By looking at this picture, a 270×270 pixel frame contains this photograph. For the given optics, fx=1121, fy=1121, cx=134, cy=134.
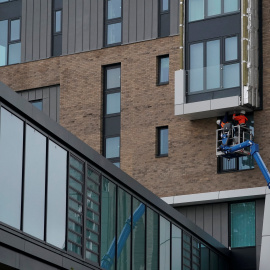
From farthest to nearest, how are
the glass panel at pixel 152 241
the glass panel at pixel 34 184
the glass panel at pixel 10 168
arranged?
the glass panel at pixel 152 241 < the glass panel at pixel 34 184 < the glass panel at pixel 10 168

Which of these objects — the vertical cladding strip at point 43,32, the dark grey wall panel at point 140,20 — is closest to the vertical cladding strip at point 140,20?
the dark grey wall panel at point 140,20

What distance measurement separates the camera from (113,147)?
46.1 meters

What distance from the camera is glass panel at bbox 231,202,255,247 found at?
139 ft

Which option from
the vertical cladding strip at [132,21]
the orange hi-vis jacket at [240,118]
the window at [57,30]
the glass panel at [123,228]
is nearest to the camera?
the glass panel at [123,228]

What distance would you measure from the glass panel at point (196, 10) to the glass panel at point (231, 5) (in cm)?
105

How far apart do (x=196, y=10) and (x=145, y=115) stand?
4.81 metres

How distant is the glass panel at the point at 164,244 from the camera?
33.5 m

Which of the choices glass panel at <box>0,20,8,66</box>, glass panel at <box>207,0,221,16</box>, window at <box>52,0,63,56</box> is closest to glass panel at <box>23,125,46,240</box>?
glass panel at <box>207,0,221,16</box>

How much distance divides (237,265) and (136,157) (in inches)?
247

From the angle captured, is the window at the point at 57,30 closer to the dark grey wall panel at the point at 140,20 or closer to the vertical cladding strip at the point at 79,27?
the vertical cladding strip at the point at 79,27

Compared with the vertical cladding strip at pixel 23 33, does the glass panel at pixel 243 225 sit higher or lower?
lower

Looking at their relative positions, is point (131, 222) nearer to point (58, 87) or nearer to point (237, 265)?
point (237, 265)

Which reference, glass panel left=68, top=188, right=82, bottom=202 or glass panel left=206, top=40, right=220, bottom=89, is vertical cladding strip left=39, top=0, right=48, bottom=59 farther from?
glass panel left=68, top=188, right=82, bottom=202

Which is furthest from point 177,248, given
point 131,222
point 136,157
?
point 136,157
